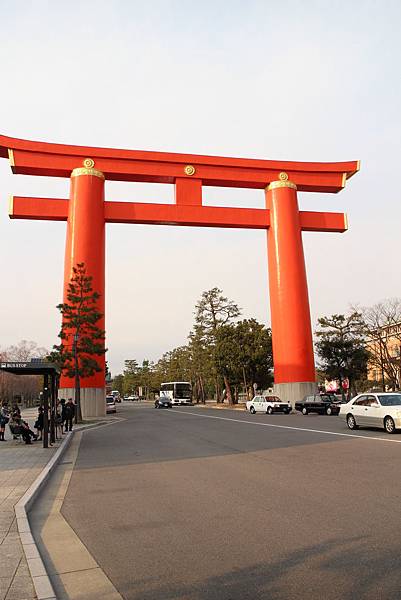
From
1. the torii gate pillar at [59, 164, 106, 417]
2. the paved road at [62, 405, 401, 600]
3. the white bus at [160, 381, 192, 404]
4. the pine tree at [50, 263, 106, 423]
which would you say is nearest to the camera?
the paved road at [62, 405, 401, 600]

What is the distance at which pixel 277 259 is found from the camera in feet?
142

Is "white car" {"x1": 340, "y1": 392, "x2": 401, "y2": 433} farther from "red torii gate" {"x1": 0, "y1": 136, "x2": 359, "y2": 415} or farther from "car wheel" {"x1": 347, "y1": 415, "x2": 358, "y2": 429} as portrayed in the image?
"red torii gate" {"x1": 0, "y1": 136, "x2": 359, "y2": 415}

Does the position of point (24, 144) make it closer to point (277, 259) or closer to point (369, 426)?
point (277, 259)

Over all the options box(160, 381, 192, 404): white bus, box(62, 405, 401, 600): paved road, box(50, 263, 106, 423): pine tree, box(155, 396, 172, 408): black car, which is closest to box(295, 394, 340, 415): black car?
box(50, 263, 106, 423): pine tree

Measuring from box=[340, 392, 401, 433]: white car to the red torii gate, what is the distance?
21329 mm

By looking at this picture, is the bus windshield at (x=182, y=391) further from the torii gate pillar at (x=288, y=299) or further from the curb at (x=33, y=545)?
the curb at (x=33, y=545)

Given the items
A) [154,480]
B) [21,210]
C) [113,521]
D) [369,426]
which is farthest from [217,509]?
[21,210]

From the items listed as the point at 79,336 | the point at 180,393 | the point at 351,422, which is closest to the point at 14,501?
the point at 351,422

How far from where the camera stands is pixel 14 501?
330 inches

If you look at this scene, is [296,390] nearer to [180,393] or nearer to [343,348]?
[343,348]

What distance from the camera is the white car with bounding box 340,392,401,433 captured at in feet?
60.5

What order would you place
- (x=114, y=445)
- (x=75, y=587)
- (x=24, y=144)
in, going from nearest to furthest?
(x=75, y=587) → (x=114, y=445) → (x=24, y=144)

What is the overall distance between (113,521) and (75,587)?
2.48 m

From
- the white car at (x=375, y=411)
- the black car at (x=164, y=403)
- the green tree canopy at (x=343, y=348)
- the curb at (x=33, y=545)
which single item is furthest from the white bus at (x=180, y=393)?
the curb at (x=33, y=545)
